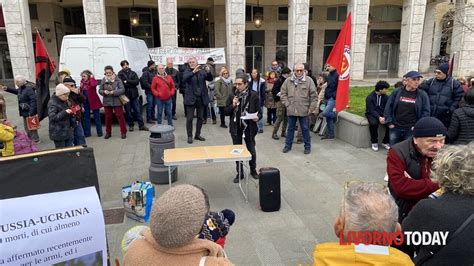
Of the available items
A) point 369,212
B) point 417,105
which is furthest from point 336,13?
point 369,212

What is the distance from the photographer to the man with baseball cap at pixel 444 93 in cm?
703

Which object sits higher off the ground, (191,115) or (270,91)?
(270,91)

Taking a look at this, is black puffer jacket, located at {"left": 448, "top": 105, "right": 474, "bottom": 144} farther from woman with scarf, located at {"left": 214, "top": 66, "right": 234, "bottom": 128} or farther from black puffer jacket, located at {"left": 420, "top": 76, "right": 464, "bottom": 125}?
woman with scarf, located at {"left": 214, "top": 66, "right": 234, "bottom": 128}

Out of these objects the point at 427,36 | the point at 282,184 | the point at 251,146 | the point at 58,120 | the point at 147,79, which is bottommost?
the point at 282,184

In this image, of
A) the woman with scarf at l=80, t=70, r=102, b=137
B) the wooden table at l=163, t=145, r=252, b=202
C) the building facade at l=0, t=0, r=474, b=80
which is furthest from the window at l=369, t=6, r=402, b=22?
the wooden table at l=163, t=145, r=252, b=202

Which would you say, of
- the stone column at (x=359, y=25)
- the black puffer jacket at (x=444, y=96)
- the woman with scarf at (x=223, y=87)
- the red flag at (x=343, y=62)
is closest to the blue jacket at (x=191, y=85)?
the woman with scarf at (x=223, y=87)

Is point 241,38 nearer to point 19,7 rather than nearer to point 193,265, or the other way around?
point 19,7

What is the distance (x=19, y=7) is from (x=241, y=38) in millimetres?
10638

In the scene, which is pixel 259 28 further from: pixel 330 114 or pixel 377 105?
pixel 377 105

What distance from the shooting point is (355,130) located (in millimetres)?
8703

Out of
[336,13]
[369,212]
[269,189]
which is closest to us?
[369,212]

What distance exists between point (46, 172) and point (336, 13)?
2692cm

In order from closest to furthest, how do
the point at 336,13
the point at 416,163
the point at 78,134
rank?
the point at 416,163 → the point at 78,134 → the point at 336,13

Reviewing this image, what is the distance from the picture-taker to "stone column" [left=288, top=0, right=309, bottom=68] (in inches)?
758
